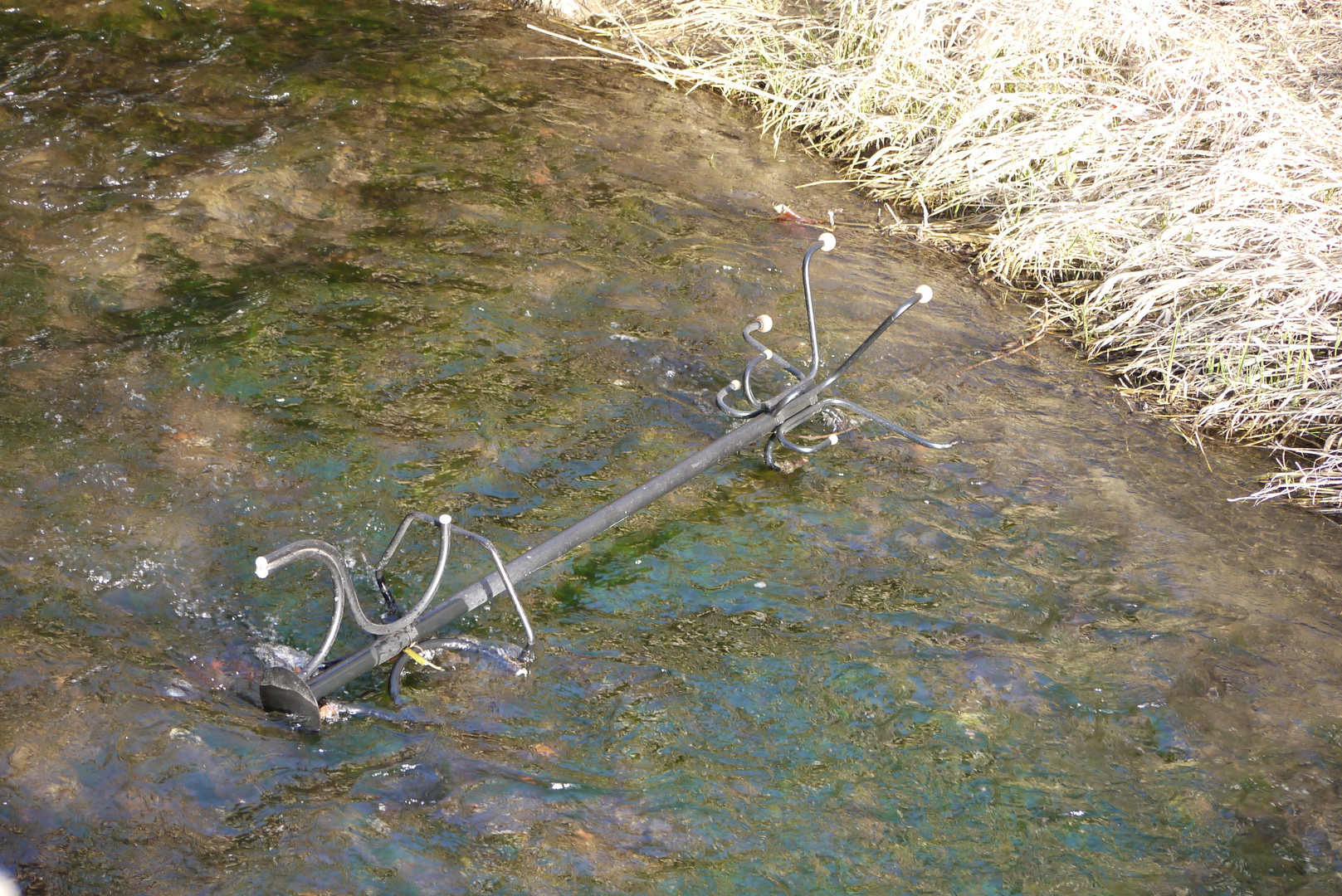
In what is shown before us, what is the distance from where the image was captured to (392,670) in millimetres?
2932

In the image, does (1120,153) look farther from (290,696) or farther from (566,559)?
(290,696)

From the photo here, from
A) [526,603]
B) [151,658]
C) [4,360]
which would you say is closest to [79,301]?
[4,360]

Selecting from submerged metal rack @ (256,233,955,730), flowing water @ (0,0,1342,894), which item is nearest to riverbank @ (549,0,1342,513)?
flowing water @ (0,0,1342,894)

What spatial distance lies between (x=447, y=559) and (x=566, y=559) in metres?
0.60

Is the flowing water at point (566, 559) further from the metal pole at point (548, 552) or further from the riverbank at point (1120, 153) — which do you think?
the riverbank at point (1120, 153)

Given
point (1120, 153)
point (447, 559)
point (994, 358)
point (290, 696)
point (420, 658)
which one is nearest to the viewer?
point (290, 696)

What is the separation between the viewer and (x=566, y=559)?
369cm

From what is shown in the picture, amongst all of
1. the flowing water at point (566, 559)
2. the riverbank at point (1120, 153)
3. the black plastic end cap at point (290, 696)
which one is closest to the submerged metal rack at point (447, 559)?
the black plastic end cap at point (290, 696)

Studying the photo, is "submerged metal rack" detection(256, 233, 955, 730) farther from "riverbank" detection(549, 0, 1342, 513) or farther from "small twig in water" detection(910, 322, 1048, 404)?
"riverbank" detection(549, 0, 1342, 513)

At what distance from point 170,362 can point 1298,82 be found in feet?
22.3

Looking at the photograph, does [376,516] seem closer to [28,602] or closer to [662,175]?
[28,602]

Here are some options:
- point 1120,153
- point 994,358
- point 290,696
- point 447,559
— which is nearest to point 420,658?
point 447,559

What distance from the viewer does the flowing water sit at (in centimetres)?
272

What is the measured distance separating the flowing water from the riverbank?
0.44m
